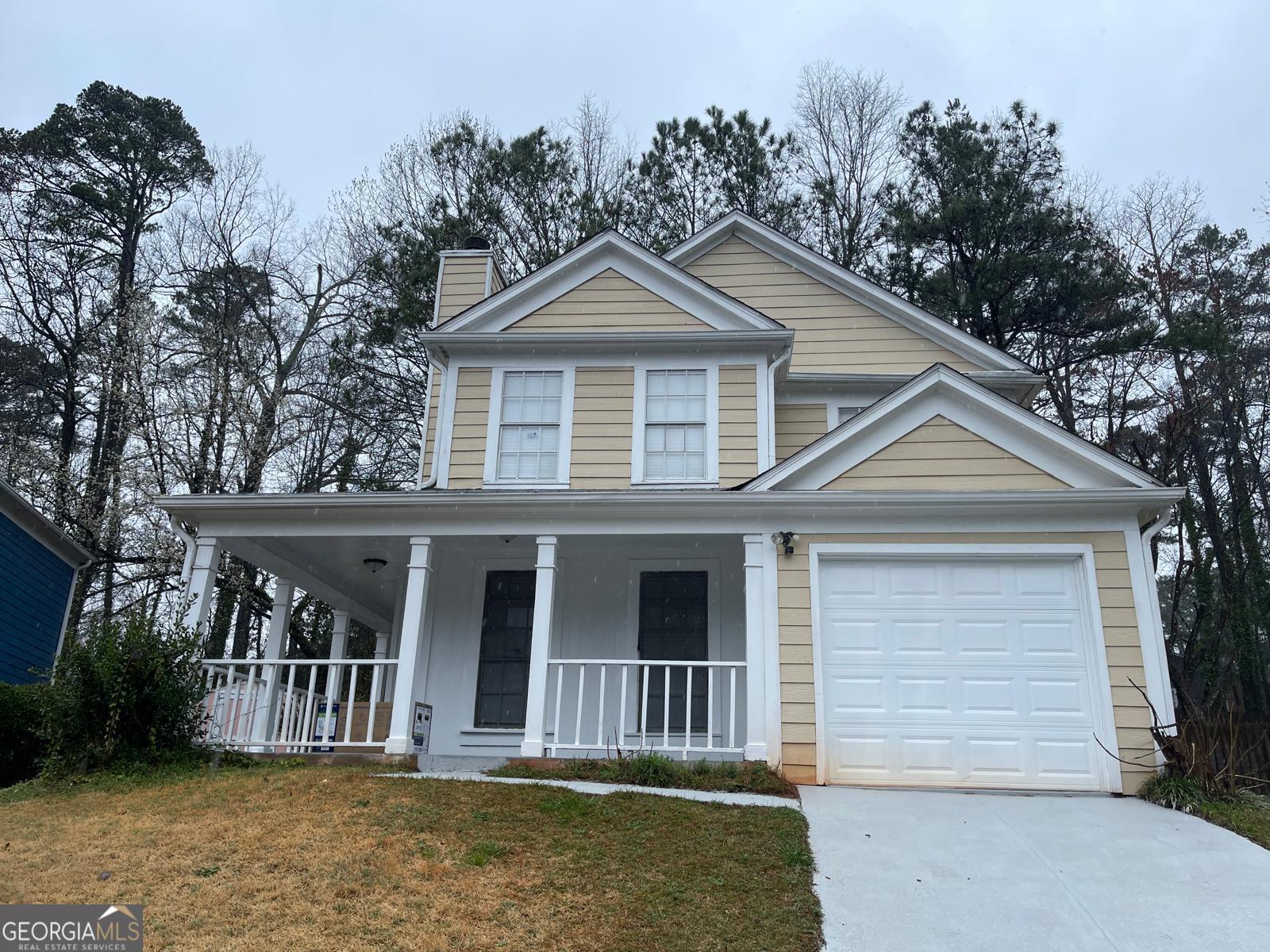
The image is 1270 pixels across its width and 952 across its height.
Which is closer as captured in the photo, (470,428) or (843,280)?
(470,428)

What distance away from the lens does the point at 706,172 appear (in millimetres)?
22156

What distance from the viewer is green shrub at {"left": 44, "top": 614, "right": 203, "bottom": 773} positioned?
8.06 meters

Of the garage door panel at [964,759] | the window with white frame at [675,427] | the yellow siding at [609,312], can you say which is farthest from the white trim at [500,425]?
the garage door panel at [964,759]

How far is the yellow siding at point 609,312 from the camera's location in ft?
37.1

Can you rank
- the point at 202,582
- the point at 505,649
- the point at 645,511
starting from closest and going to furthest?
the point at 645,511
the point at 202,582
the point at 505,649

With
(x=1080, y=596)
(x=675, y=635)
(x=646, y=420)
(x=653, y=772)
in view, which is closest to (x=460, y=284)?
(x=646, y=420)

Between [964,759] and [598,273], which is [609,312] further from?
[964,759]

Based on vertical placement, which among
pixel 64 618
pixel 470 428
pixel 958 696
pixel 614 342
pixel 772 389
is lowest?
pixel 958 696

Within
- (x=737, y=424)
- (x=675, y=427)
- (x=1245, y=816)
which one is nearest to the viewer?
(x=1245, y=816)

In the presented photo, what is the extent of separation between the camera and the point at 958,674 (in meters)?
8.45

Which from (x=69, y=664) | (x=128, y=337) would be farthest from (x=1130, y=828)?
(x=128, y=337)

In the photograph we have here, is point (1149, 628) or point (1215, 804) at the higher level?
point (1149, 628)

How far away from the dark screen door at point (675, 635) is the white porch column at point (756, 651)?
171 cm

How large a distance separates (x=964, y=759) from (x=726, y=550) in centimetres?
339
